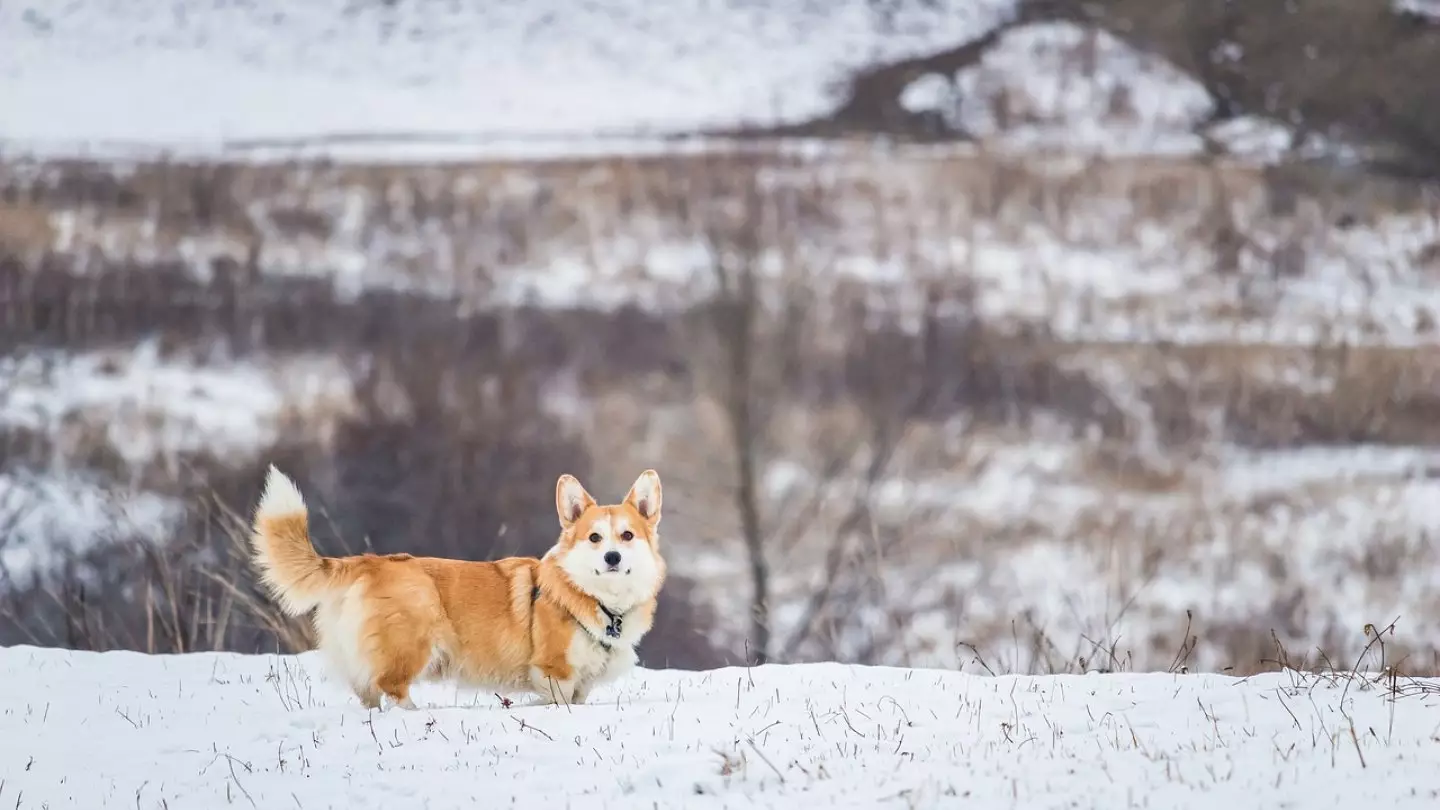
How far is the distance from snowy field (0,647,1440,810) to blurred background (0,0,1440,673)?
411 cm

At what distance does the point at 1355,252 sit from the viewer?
72.9 feet

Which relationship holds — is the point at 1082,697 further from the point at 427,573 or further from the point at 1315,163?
the point at 1315,163

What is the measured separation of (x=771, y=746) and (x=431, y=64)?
74.7 feet

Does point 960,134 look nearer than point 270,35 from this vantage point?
Yes

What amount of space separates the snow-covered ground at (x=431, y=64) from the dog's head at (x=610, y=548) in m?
17.2

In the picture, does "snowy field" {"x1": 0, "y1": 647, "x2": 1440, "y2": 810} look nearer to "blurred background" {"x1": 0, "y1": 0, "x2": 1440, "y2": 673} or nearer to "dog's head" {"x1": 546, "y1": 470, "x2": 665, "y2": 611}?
"dog's head" {"x1": 546, "y1": 470, "x2": 665, "y2": 611}

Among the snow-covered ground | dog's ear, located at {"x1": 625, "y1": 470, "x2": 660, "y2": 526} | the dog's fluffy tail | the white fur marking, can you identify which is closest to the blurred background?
the snow-covered ground

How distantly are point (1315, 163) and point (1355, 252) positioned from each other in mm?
2888

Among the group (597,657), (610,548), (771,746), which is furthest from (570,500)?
(771,746)

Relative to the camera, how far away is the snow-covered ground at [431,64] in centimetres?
2506

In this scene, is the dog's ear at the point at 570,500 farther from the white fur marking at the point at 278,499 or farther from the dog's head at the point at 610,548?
the white fur marking at the point at 278,499

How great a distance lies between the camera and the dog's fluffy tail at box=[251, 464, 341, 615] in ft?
24.0

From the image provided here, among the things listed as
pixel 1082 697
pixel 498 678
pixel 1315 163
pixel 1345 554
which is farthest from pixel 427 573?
pixel 1315 163

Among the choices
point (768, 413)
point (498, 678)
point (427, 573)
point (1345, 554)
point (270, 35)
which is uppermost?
point (270, 35)
